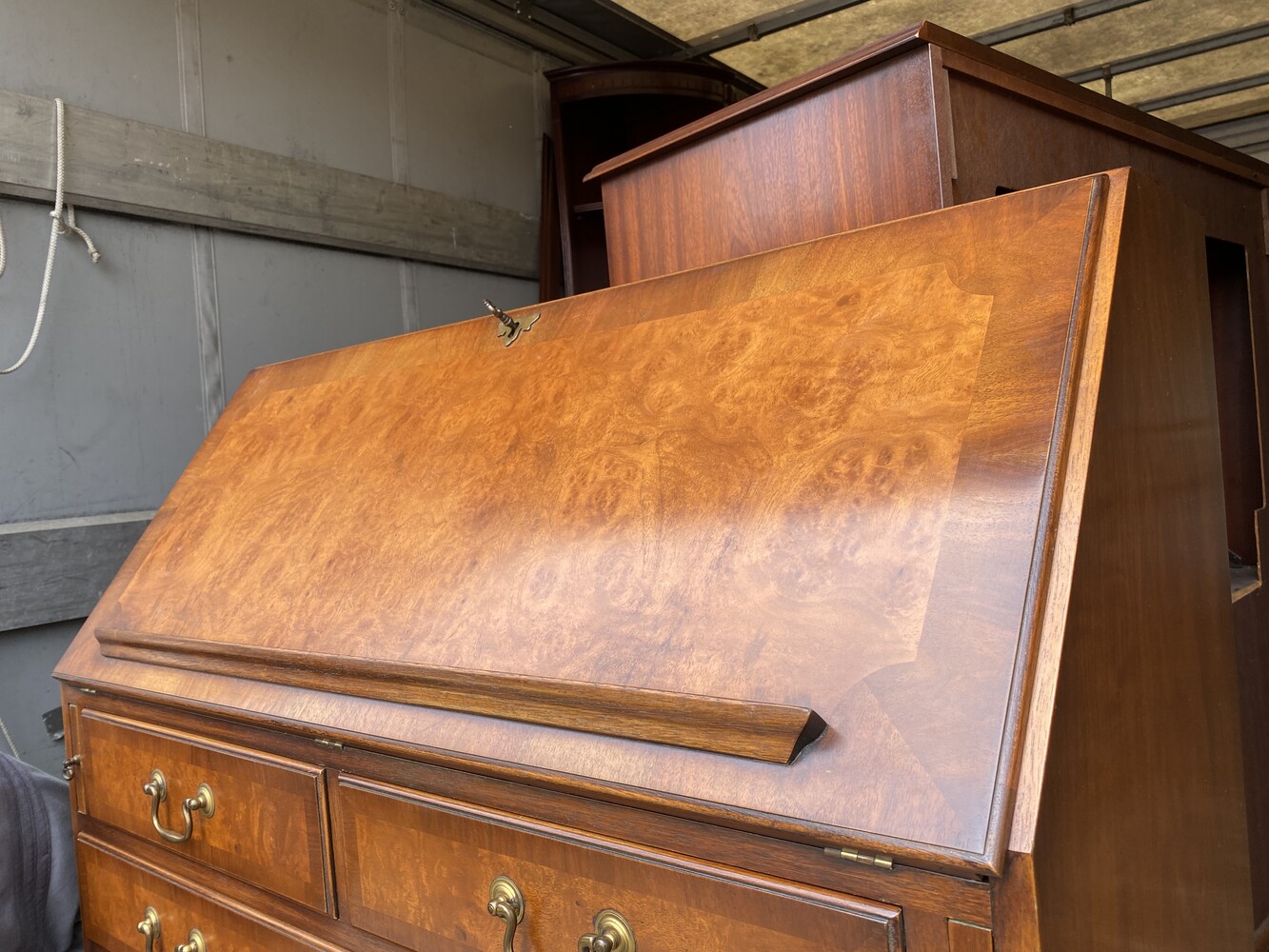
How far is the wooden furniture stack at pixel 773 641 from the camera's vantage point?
0.73 meters

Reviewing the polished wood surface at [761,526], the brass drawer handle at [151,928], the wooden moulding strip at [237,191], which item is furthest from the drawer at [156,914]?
the wooden moulding strip at [237,191]

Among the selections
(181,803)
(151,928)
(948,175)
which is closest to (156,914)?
(151,928)

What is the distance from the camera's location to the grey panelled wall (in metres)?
2.36

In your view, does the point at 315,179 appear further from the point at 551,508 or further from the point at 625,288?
the point at 551,508

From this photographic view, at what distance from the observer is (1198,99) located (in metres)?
4.69

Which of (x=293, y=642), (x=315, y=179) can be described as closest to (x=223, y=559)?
(x=293, y=642)

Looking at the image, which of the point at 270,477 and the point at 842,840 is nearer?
the point at 842,840

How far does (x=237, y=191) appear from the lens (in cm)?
278

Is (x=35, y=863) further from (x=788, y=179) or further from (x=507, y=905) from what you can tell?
(x=788, y=179)

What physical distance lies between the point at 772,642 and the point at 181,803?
0.96m

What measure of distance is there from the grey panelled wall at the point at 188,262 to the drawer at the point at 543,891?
5.48ft

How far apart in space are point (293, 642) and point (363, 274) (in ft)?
7.23

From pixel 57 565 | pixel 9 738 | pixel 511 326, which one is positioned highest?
pixel 511 326

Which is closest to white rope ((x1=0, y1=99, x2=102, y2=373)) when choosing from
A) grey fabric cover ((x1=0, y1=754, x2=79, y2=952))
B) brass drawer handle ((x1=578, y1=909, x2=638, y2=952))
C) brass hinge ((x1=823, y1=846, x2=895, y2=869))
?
grey fabric cover ((x1=0, y1=754, x2=79, y2=952))
